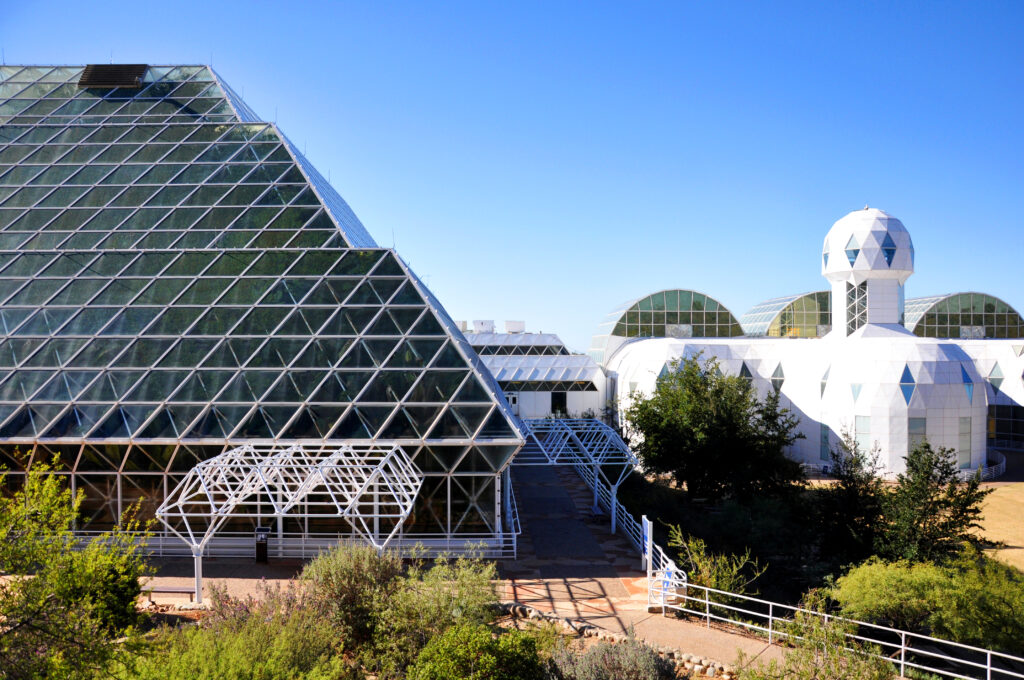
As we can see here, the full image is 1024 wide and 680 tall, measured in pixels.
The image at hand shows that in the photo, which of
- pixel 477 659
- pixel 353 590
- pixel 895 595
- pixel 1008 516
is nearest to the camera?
pixel 477 659

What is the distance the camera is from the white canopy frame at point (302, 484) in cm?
1897

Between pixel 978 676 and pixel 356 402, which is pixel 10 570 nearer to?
pixel 356 402

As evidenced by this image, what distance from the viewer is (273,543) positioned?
22078 millimetres

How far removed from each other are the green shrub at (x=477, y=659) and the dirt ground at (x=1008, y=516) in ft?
51.6

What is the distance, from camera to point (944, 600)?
16156mm

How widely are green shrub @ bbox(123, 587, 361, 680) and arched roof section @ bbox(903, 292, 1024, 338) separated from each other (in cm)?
5885

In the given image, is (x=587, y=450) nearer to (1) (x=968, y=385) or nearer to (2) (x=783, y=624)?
(2) (x=783, y=624)

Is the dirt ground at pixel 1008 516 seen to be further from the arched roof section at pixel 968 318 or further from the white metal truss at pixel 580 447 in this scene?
the arched roof section at pixel 968 318

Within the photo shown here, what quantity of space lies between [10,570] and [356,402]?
13.3 m

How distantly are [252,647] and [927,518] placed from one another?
747 inches

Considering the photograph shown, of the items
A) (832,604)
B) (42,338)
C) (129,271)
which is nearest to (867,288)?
(832,604)

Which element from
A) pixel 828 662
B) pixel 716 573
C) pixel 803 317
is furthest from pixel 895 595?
pixel 803 317

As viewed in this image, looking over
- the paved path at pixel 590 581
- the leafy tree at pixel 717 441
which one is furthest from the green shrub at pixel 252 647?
the leafy tree at pixel 717 441

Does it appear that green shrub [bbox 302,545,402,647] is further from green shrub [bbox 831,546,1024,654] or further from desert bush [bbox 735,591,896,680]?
green shrub [bbox 831,546,1024,654]
